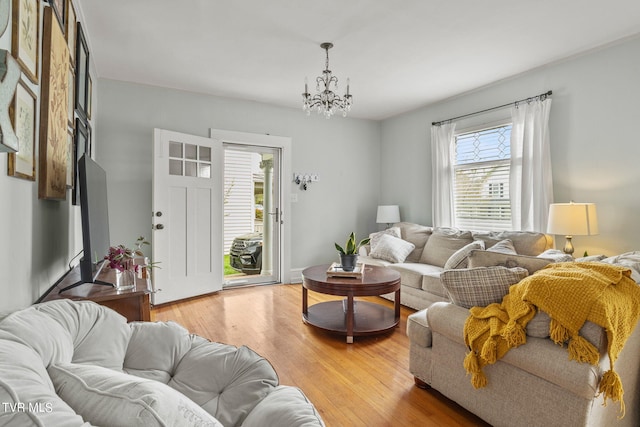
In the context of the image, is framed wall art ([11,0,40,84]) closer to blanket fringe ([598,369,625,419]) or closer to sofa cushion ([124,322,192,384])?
sofa cushion ([124,322,192,384])

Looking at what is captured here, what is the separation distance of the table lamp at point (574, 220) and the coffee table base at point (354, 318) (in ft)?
5.29

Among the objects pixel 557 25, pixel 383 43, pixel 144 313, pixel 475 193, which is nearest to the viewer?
pixel 144 313

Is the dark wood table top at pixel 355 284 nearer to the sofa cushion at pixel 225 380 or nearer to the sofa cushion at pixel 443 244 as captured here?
the sofa cushion at pixel 443 244

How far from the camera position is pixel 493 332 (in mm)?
1624

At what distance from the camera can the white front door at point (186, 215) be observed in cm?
387

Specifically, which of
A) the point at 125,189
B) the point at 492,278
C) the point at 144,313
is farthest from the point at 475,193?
the point at 125,189

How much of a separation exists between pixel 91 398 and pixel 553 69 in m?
4.40

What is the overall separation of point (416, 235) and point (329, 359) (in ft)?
7.98

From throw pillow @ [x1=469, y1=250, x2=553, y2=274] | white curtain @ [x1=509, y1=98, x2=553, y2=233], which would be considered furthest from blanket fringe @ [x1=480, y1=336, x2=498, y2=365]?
white curtain @ [x1=509, y1=98, x2=553, y2=233]

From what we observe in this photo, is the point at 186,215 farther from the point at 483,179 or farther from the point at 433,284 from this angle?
the point at 483,179

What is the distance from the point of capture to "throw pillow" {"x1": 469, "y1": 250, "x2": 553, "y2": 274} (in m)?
1.88

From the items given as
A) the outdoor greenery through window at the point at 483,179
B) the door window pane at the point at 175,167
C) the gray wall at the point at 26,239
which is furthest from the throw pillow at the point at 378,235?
the gray wall at the point at 26,239

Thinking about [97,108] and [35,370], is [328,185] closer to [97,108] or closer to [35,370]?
[97,108]

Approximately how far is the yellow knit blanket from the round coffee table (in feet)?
3.81
